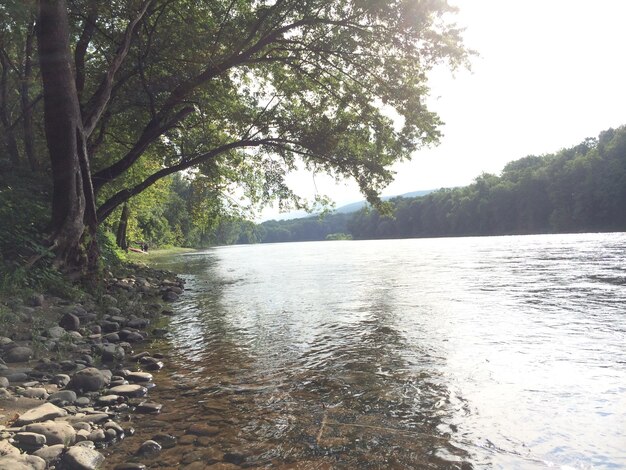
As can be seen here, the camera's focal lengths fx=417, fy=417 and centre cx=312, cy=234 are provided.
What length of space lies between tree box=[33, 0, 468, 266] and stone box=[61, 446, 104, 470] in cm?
882

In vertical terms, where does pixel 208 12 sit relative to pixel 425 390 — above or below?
above

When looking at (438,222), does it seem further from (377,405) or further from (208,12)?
(377,405)

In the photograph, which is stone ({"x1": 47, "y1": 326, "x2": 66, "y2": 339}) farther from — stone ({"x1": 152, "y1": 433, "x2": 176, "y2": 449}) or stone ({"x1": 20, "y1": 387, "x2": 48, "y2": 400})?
stone ({"x1": 152, "y1": 433, "x2": 176, "y2": 449})

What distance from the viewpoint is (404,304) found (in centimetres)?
1390

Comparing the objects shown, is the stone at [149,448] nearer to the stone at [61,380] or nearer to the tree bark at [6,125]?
the stone at [61,380]

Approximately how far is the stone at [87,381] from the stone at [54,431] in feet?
5.24

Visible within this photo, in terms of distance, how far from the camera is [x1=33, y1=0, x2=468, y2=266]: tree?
1184 centimetres

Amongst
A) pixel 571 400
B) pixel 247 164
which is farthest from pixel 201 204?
pixel 571 400

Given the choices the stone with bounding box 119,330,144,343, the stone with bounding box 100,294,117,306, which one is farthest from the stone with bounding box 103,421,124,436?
the stone with bounding box 100,294,117,306

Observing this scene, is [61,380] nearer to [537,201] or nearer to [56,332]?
[56,332]

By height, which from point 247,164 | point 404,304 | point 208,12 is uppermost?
point 208,12

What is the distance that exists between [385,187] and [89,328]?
1307cm

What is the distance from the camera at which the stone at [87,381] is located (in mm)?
6043

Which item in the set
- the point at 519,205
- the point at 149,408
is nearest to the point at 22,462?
the point at 149,408
